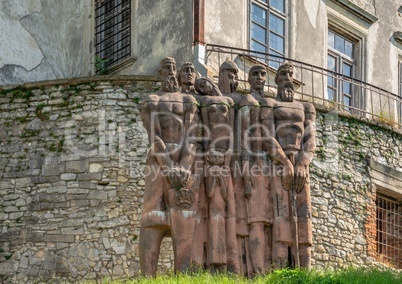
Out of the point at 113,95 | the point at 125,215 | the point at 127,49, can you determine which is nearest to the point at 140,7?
the point at 127,49

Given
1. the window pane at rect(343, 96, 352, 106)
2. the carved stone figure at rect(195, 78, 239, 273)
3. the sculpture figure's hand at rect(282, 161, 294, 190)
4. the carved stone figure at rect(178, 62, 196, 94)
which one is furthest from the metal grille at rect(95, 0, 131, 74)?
the sculpture figure's hand at rect(282, 161, 294, 190)

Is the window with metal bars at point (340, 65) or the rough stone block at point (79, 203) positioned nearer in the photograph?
the rough stone block at point (79, 203)

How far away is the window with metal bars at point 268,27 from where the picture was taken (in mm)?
27219

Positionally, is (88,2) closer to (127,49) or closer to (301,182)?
(127,49)

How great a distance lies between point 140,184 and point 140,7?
161 inches

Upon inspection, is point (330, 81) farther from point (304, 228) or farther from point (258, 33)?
point (304, 228)

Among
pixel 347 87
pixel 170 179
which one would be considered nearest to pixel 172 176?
pixel 170 179

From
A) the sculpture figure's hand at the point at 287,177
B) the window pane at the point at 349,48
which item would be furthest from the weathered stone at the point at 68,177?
the window pane at the point at 349,48

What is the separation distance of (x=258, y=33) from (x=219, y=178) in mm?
8142

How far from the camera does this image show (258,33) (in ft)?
89.6

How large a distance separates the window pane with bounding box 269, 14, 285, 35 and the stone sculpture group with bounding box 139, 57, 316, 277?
758cm

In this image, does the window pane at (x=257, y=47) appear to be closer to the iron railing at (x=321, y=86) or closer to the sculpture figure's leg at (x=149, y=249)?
the iron railing at (x=321, y=86)

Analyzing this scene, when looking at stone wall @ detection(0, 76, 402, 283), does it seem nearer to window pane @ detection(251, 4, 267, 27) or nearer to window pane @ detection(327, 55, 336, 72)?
window pane @ detection(251, 4, 267, 27)

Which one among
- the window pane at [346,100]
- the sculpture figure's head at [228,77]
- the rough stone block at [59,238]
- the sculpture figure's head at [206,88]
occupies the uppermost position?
the window pane at [346,100]
